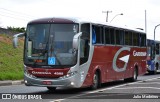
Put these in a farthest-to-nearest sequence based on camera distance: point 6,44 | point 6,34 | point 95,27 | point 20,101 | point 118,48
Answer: point 6,34, point 6,44, point 118,48, point 95,27, point 20,101

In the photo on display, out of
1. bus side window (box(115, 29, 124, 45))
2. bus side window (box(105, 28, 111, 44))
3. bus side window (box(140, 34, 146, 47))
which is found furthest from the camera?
bus side window (box(140, 34, 146, 47))

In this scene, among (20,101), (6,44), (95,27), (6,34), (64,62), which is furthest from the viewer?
(6,34)

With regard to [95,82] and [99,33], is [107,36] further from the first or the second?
[95,82]

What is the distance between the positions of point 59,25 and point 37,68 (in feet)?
6.49

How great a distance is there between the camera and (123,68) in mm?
24719

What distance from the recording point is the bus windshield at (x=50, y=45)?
711 inches

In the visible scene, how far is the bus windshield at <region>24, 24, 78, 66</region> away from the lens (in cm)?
1805

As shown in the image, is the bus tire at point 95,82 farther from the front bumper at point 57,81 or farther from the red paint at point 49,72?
the red paint at point 49,72

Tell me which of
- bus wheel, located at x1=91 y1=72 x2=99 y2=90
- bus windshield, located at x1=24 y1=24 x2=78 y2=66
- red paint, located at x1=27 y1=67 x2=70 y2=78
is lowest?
bus wheel, located at x1=91 y1=72 x2=99 y2=90

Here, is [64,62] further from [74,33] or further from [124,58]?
[124,58]

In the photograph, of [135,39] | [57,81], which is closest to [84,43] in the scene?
[57,81]

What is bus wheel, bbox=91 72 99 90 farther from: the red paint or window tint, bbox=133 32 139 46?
window tint, bbox=133 32 139 46

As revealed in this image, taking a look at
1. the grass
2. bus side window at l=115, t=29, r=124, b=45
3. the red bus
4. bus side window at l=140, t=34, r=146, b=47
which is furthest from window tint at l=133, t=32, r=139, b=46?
the grass

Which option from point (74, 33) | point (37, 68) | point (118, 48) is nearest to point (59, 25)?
point (74, 33)
